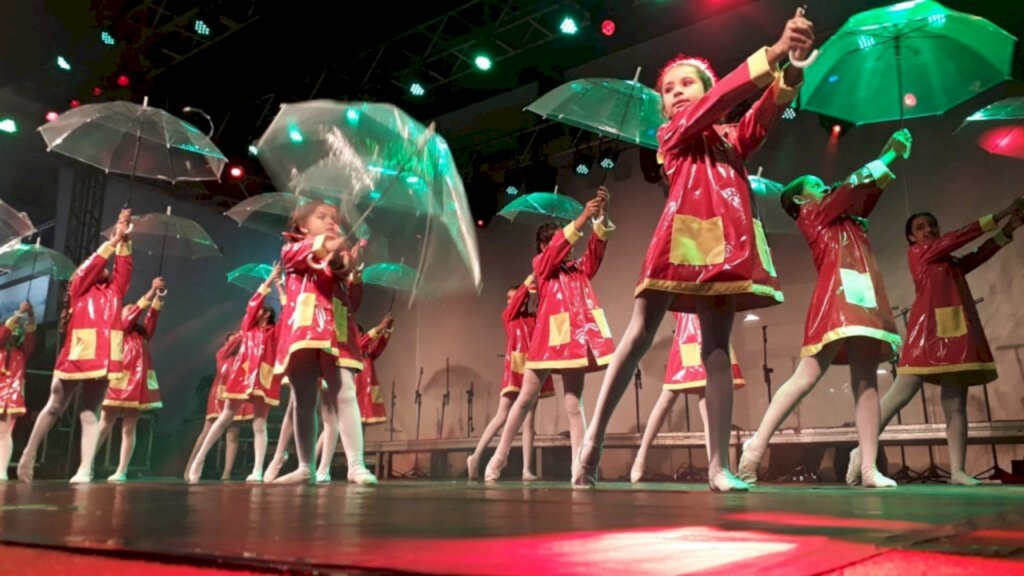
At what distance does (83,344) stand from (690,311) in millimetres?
5323

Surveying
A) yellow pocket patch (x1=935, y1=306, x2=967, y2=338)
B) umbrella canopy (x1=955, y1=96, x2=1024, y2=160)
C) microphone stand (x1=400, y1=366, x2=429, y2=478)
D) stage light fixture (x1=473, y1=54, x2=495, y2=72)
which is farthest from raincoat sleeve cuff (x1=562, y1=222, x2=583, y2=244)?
microphone stand (x1=400, y1=366, x2=429, y2=478)

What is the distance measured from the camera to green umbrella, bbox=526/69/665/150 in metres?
5.43

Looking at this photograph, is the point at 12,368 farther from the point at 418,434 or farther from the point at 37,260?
the point at 418,434

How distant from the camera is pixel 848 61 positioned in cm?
466

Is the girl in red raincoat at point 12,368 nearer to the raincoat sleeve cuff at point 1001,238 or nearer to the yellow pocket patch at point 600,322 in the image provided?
the yellow pocket patch at point 600,322

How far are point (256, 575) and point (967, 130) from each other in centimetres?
655

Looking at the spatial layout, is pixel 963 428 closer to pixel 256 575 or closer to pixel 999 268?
pixel 999 268

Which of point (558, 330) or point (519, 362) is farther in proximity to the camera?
point (519, 362)

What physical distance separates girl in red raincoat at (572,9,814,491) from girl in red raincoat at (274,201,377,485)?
1.80 metres

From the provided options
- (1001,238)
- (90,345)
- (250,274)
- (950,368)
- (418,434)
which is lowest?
(418,434)

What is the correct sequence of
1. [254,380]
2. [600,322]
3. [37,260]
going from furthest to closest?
1. [37,260]
2. [254,380]
3. [600,322]

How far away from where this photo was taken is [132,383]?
7.75m

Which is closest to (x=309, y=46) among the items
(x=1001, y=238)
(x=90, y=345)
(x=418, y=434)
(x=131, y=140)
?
(x=131, y=140)

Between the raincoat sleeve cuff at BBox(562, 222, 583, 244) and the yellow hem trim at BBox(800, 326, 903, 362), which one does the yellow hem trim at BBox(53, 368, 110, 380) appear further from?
the yellow hem trim at BBox(800, 326, 903, 362)
